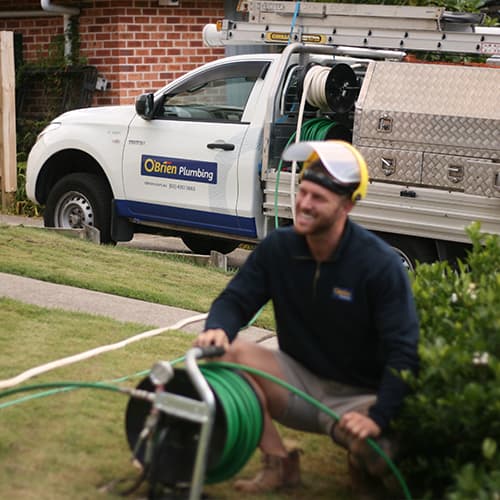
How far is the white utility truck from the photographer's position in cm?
830

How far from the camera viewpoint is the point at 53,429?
4816mm

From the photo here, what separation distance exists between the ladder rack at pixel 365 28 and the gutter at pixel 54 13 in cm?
572

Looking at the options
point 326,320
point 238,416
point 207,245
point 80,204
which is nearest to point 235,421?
point 238,416

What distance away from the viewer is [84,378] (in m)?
5.57

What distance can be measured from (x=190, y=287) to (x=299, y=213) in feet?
14.4

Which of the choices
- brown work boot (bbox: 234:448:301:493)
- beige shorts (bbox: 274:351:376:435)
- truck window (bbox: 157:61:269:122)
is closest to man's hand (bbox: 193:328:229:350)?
beige shorts (bbox: 274:351:376:435)

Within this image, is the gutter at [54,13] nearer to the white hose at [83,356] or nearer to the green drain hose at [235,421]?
the white hose at [83,356]

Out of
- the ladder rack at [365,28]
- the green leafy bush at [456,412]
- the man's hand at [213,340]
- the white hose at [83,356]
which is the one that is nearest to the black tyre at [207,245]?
the ladder rack at [365,28]

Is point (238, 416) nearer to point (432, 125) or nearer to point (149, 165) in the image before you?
point (432, 125)

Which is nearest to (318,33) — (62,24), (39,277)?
(39,277)

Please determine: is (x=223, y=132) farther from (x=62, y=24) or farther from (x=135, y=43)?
(x=62, y=24)

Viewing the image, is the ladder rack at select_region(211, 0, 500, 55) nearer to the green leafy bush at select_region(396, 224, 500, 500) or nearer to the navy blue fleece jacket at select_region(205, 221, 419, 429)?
the green leafy bush at select_region(396, 224, 500, 500)

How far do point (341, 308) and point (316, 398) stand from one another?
415 millimetres

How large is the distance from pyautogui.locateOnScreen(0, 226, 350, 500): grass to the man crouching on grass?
1.04ft
